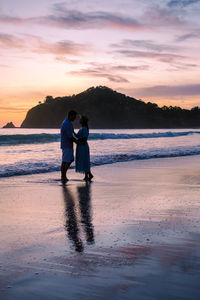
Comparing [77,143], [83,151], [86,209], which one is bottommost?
[86,209]

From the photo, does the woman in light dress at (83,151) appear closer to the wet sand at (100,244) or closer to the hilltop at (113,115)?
the wet sand at (100,244)

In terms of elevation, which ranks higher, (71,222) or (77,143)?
(77,143)

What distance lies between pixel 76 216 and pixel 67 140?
5.13 metres

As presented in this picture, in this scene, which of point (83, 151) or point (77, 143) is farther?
point (83, 151)

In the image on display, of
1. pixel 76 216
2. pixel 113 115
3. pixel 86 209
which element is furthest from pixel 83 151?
pixel 113 115

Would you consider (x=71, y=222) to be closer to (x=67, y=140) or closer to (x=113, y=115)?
(x=67, y=140)

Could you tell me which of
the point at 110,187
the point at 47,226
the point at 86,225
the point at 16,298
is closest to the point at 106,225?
the point at 86,225

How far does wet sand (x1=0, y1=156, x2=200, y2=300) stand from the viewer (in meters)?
2.88

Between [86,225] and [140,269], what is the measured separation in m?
1.85

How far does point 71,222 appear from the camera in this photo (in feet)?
17.1

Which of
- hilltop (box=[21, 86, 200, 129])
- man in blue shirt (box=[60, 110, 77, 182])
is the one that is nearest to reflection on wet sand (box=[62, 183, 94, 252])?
man in blue shirt (box=[60, 110, 77, 182])

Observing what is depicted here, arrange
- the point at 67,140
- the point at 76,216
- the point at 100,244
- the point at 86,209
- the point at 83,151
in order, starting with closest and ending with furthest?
the point at 100,244 → the point at 76,216 → the point at 86,209 → the point at 67,140 → the point at 83,151

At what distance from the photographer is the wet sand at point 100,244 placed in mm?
2879

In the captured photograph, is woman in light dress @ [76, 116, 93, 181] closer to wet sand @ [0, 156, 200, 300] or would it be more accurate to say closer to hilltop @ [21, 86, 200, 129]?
wet sand @ [0, 156, 200, 300]
